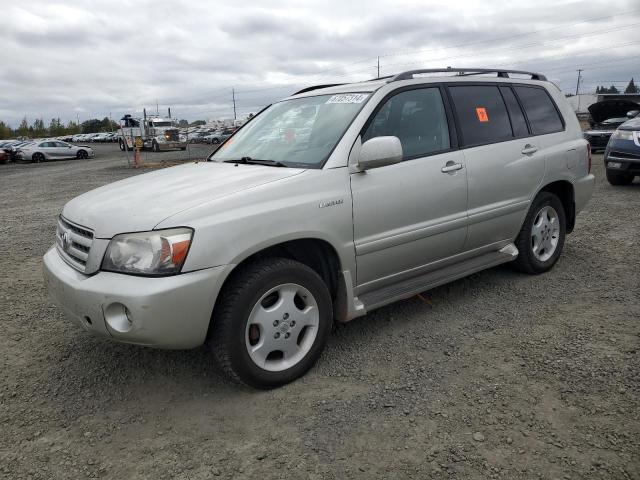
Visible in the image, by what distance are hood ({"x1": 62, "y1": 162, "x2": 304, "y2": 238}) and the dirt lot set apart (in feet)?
3.39

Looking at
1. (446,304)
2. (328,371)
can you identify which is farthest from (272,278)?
(446,304)

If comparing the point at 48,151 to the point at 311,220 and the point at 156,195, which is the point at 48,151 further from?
the point at 311,220

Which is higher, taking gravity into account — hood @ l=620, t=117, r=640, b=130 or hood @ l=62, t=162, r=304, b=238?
hood @ l=620, t=117, r=640, b=130

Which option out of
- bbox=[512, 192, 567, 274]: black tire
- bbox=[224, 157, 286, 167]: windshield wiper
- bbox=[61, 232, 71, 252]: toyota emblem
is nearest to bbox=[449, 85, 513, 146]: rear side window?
bbox=[512, 192, 567, 274]: black tire

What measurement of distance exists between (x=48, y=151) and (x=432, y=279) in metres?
32.2

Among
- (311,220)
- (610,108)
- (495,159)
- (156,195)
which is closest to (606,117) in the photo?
(610,108)

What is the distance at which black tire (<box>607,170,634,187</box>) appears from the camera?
9.75 metres

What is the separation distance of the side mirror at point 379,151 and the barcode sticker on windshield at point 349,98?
1.65 feet

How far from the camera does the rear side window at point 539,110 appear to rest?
177 inches

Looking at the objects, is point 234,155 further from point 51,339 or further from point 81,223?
point 51,339

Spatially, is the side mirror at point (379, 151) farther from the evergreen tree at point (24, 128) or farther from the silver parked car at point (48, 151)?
the evergreen tree at point (24, 128)

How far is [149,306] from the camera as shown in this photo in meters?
2.48

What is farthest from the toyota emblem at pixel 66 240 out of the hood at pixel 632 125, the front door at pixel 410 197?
the hood at pixel 632 125

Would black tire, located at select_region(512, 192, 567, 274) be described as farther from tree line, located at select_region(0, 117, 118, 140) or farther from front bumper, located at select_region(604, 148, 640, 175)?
tree line, located at select_region(0, 117, 118, 140)
